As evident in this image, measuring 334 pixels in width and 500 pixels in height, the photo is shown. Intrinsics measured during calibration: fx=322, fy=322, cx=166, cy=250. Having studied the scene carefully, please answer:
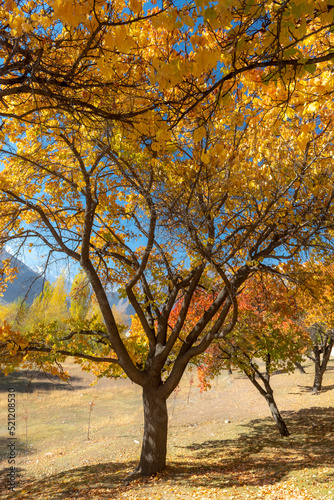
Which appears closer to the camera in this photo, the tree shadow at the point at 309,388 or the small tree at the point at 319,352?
the small tree at the point at 319,352

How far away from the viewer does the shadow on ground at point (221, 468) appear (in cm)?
571

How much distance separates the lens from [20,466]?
1021 cm

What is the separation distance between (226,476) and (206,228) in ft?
15.4

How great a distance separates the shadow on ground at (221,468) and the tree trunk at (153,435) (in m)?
0.29

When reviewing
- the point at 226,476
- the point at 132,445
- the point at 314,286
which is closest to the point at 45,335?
the point at 226,476

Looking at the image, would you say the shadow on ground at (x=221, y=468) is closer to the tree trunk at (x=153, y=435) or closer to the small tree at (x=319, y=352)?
the tree trunk at (x=153, y=435)

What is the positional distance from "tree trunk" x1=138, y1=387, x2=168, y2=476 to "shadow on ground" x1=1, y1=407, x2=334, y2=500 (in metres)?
0.29

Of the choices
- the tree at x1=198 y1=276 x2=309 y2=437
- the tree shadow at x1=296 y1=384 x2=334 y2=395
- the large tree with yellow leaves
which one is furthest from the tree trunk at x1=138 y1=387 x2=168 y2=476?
the tree shadow at x1=296 y1=384 x2=334 y2=395

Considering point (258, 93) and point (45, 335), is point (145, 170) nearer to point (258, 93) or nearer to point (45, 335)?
point (258, 93)

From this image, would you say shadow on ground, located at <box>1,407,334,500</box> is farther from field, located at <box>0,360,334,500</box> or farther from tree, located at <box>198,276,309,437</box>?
tree, located at <box>198,276,309,437</box>

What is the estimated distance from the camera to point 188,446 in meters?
9.76

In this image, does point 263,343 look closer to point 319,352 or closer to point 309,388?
point 319,352

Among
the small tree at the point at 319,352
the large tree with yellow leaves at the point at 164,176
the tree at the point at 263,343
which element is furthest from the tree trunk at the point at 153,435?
the small tree at the point at 319,352

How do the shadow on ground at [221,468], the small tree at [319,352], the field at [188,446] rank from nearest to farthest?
1. the field at [188,446]
2. the shadow on ground at [221,468]
3. the small tree at [319,352]
